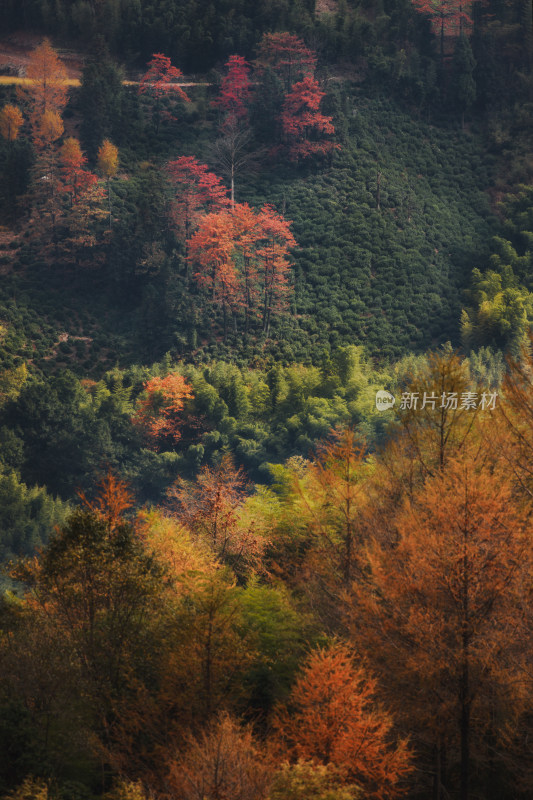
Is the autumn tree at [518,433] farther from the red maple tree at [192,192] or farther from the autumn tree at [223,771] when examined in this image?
the red maple tree at [192,192]

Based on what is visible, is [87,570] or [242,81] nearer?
[87,570]

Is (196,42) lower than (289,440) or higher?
higher

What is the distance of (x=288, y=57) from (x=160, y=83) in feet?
23.8

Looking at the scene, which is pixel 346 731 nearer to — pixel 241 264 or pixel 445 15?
pixel 241 264

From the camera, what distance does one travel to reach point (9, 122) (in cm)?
4988

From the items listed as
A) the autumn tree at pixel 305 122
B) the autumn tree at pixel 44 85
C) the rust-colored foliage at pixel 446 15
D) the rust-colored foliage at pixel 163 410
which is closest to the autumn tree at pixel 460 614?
the rust-colored foliage at pixel 163 410

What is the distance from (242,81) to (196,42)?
456 cm

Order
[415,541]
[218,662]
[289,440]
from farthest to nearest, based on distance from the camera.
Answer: [289,440] → [218,662] → [415,541]

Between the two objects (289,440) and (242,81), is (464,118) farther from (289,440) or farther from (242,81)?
(289,440)

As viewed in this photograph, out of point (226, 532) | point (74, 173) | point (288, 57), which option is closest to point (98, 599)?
point (226, 532)

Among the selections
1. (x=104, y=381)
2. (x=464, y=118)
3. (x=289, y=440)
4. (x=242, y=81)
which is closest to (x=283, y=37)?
(x=242, y=81)

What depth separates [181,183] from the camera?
47.5 m

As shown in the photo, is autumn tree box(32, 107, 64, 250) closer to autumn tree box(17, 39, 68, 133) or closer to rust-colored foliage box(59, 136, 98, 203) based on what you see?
rust-colored foliage box(59, 136, 98, 203)

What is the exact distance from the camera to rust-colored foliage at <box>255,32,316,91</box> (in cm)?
5159
